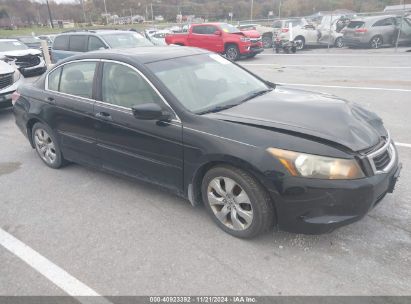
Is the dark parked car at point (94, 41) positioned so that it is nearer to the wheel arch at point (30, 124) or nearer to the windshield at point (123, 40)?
the windshield at point (123, 40)

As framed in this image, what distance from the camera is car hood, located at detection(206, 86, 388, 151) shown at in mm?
2801

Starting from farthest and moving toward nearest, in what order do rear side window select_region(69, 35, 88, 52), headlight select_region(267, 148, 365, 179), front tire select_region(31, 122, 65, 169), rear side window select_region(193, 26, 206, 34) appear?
rear side window select_region(193, 26, 206, 34)
rear side window select_region(69, 35, 88, 52)
front tire select_region(31, 122, 65, 169)
headlight select_region(267, 148, 365, 179)

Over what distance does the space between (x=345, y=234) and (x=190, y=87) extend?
2023 millimetres

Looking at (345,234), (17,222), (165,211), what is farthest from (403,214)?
(17,222)

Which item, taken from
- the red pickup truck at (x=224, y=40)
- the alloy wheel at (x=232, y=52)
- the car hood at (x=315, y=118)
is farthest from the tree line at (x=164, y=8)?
the car hood at (x=315, y=118)

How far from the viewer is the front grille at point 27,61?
503 inches

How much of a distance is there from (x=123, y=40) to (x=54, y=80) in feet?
21.6

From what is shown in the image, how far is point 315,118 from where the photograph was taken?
3033 millimetres

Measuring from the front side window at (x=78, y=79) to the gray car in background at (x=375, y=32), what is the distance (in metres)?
17.4

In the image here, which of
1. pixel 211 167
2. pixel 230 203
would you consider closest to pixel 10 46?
pixel 211 167

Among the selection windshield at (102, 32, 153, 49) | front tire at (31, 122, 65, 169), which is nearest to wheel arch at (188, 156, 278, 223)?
front tire at (31, 122, 65, 169)

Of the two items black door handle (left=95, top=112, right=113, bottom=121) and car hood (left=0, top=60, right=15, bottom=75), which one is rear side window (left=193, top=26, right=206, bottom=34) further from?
black door handle (left=95, top=112, right=113, bottom=121)

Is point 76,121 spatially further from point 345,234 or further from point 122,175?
point 345,234

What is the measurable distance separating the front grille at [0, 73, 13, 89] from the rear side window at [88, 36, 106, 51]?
3.16m
